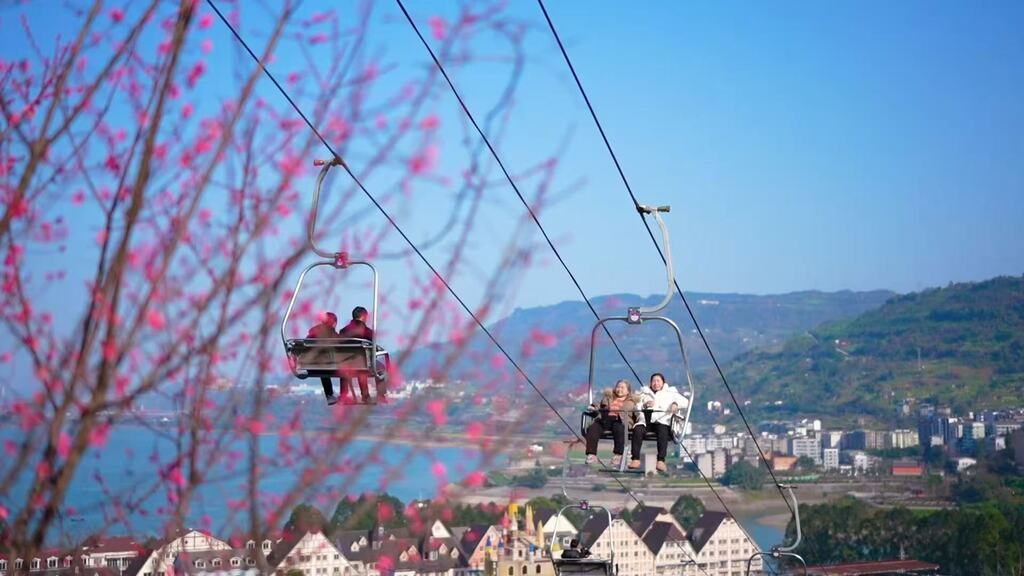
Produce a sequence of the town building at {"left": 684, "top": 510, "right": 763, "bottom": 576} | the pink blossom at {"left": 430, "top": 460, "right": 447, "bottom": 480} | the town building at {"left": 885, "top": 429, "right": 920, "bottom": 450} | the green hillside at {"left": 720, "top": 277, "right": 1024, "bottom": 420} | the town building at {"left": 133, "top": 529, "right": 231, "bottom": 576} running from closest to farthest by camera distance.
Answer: the town building at {"left": 133, "top": 529, "right": 231, "bottom": 576} → the pink blossom at {"left": 430, "top": 460, "right": 447, "bottom": 480} → the town building at {"left": 684, "top": 510, "right": 763, "bottom": 576} → the town building at {"left": 885, "top": 429, "right": 920, "bottom": 450} → the green hillside at {"left": 720, "top": 277, "right": 1024, "bottom": 420}

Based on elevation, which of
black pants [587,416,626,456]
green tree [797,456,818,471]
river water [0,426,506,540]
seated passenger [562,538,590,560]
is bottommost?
seated passenger [562,538,590,560]

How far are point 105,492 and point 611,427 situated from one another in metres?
5.48

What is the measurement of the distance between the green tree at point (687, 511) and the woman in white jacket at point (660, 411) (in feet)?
184

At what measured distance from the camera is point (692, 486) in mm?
84812

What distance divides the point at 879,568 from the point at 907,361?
55.3 meters

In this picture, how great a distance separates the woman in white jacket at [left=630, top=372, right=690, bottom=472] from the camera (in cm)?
1136

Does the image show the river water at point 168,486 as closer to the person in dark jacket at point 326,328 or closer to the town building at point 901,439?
the person in dark jacket at point 326,328

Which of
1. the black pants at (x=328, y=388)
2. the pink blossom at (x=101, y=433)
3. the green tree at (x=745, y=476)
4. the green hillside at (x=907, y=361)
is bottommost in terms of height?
the green tree at (x=745, y=476)

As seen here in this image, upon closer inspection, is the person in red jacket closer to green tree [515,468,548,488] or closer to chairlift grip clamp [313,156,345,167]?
chairlift grip clamp [313,156,345,167]

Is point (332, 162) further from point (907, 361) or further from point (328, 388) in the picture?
point (907, 361)

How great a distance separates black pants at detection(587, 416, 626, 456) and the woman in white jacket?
0.11 m

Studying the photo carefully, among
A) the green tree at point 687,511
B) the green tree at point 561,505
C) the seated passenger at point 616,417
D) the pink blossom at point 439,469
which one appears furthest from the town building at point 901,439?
the pink blossom at point 439,469

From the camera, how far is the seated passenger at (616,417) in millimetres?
11477

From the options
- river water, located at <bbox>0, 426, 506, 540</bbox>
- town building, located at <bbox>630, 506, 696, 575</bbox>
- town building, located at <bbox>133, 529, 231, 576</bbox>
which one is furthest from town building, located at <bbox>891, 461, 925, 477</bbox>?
Result: river water, located at <bbox>0, 426, 506, 540</bbox>
